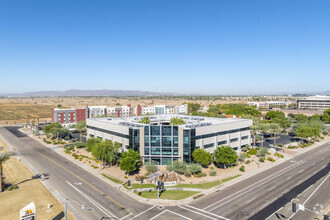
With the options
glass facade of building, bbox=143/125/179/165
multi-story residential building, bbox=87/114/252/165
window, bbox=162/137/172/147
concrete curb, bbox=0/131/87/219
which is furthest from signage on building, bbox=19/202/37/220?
window, bbox=162/137/172/147

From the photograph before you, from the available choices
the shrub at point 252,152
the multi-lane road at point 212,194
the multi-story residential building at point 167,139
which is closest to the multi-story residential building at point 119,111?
the multi-story residential building at point 167,139

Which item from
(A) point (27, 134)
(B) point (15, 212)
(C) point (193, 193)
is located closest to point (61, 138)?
(A) point (27, 134)

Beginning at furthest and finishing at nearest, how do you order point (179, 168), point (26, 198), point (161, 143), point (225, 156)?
1. point (161, 143)
2. point (225, 156)
3. point (179, 168)
4. point (26, 198)

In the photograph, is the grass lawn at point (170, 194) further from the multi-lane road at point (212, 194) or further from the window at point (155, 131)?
the window at point (155, 131)

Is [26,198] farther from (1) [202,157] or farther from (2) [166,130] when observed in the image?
(1) [202,157]

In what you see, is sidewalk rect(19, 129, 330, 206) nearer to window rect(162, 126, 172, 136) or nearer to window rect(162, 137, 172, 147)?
window rect(162, 137, 172, 147)

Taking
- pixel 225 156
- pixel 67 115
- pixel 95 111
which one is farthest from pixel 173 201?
pixel 95 111
